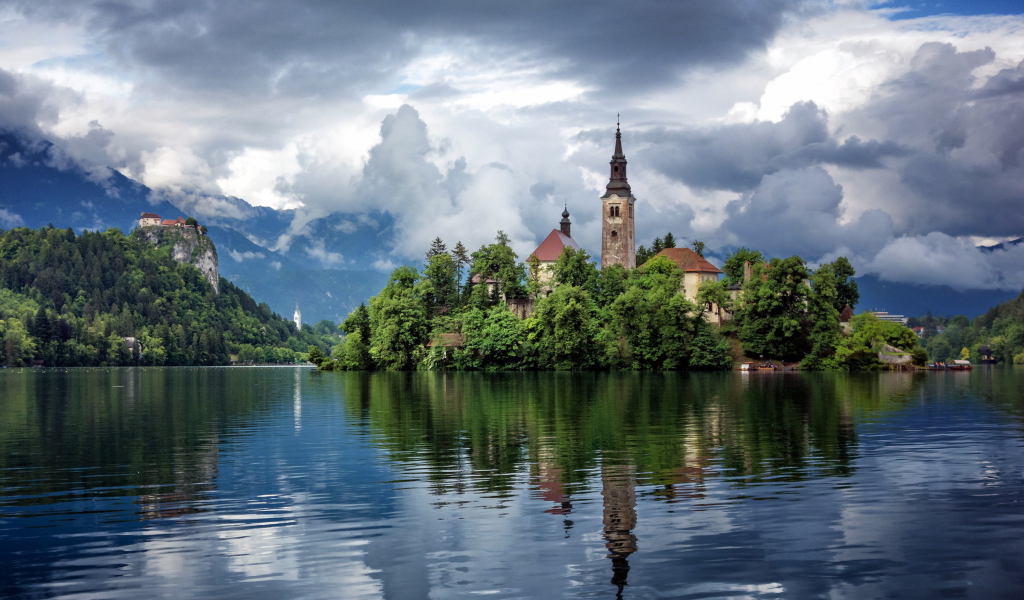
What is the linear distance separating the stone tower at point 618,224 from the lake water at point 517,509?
11279 centimetres

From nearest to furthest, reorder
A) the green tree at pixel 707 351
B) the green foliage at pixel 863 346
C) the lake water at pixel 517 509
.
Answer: the lake water at pixel 517 509
the green foliage at pixel 863 346
the green tree at pixel 707 351

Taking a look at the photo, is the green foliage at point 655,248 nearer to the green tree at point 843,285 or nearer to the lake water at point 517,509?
the green tree at point 843,285

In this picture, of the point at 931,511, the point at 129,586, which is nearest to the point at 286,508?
the point at 129,586

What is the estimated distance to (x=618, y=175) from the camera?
155 metres

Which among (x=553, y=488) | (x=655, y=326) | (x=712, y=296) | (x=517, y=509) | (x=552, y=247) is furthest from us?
(x=552, y=247)

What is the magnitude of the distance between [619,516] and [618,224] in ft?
446

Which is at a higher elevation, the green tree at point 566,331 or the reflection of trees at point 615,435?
the green tree at point 566,331

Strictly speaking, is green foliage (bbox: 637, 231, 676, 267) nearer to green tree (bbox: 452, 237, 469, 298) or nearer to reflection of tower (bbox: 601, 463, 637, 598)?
green tree (bbox: 452, 237, 469, 298)

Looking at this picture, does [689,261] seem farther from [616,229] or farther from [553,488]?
[553,488]

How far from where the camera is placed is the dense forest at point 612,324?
113438 mm

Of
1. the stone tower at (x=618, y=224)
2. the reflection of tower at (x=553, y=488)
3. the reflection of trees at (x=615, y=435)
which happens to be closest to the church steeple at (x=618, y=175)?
the stone tower at (x=618, y=224)

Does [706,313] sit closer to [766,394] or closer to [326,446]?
[766,394]

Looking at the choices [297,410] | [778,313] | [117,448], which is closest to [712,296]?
[778,313]

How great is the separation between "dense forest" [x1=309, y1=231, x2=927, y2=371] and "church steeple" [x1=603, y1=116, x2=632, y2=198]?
25633 millimetres
